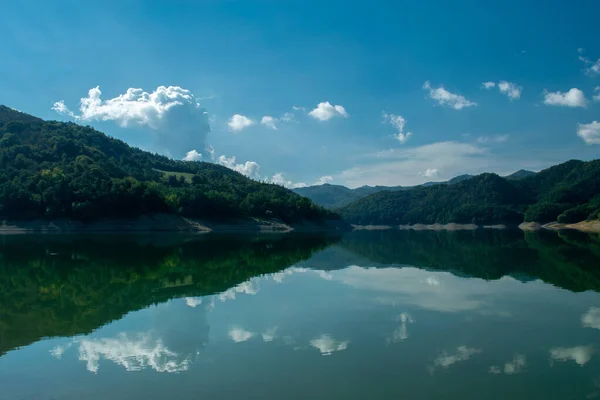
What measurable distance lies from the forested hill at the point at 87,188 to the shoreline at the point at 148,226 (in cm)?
166

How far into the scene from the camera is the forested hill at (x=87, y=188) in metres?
77.5

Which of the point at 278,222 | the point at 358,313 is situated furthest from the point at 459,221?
the point at 358,313

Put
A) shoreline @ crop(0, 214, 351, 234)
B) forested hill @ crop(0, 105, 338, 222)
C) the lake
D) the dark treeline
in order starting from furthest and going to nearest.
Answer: forested hill @ crop(0, 105, 338, 222), shoreline @ crop(0, 214, 351, 234), the dark treeline, the lake

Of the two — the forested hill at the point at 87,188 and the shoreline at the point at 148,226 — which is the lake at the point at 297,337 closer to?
the shoreline at the point at 148,226

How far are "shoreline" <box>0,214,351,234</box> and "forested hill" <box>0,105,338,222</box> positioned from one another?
166cm

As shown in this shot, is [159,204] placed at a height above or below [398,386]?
above

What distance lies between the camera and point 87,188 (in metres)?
80.6

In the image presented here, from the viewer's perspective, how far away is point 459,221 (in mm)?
182375

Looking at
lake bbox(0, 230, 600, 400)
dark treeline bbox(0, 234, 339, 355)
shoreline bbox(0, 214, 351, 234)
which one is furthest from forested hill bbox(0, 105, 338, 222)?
lake bbox(0, 230, 600, 400)

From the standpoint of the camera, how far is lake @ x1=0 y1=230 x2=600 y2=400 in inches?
325

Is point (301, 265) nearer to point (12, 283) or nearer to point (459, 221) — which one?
point (12, 283)

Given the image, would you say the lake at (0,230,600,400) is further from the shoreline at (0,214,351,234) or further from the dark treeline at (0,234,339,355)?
the shoreline at (0,214,351,234)

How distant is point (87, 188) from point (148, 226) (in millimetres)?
12949

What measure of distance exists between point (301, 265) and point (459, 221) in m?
166
